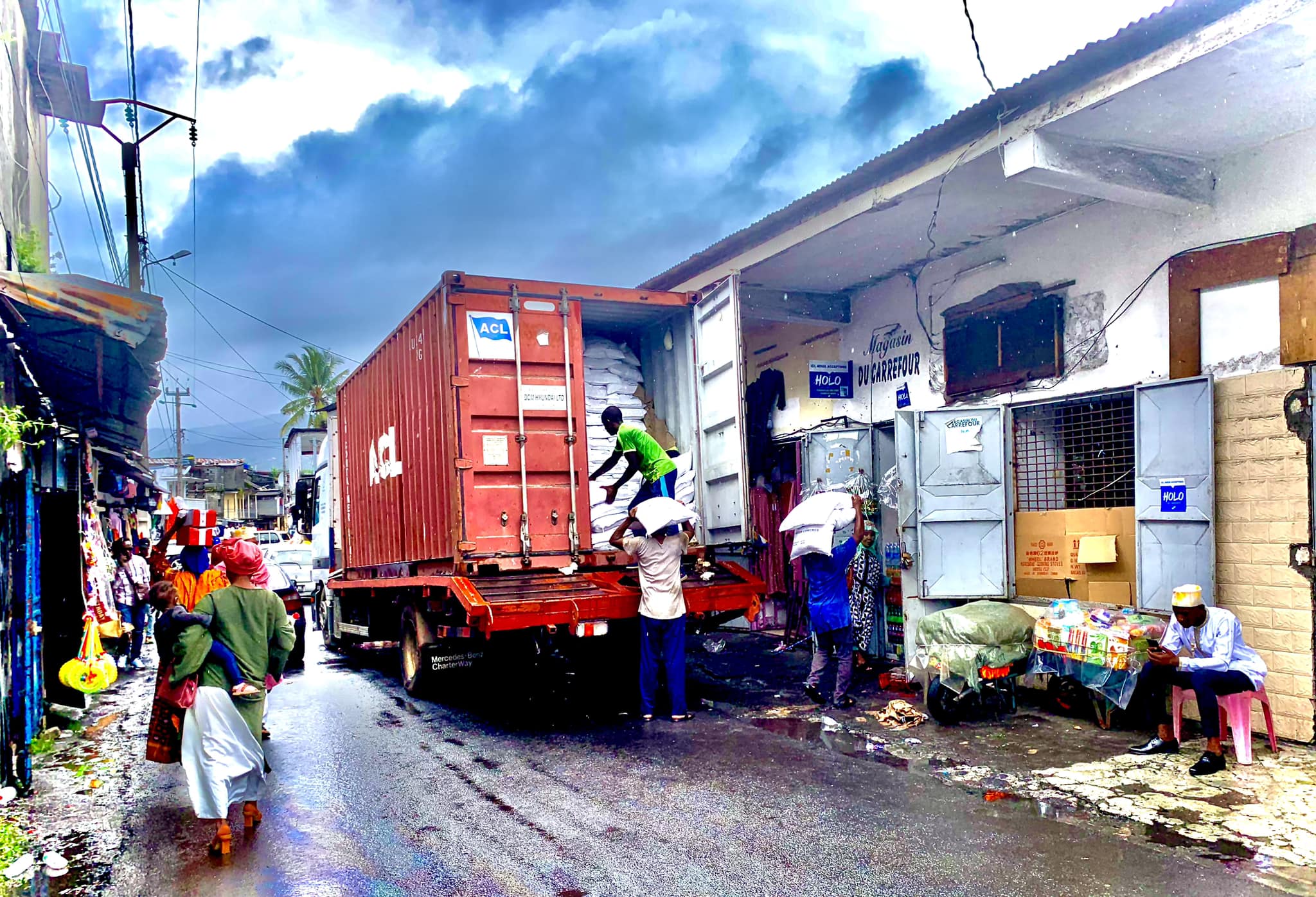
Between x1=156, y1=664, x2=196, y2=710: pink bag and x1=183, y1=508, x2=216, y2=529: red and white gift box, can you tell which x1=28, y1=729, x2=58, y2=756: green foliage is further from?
x1=156, y1=664, x2=196, y2=710: pink bag

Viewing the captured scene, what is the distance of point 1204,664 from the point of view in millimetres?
5254

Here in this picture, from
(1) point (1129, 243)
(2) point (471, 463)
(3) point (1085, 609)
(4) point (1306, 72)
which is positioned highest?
(4) point (1306, 72)

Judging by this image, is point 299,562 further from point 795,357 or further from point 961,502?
point 961,502

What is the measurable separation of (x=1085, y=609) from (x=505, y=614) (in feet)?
13.8

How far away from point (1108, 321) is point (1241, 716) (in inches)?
137

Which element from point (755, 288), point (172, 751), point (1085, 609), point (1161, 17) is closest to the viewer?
point (172, 751)

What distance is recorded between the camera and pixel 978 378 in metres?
8.98

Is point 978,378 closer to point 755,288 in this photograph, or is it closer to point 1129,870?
point 755,288

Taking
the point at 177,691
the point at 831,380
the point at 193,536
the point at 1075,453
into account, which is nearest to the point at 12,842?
the point at 177,691

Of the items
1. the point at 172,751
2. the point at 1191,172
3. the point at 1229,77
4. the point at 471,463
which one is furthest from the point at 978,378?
the point at 172,751

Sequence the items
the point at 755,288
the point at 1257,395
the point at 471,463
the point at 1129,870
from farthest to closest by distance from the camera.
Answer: the point at 755,288 < the point at 471,463 < the point at 1257,395 < the point at 1129,870

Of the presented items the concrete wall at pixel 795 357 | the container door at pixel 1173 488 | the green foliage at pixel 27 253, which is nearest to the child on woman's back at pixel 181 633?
the green foliage at pixel 27 253

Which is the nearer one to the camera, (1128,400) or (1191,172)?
(1191,172)

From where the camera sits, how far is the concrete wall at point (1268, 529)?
584 cm
